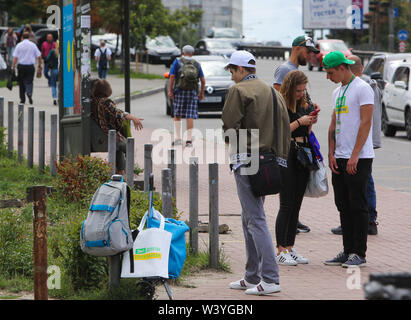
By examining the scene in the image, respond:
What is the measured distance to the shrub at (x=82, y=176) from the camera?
9859 mm

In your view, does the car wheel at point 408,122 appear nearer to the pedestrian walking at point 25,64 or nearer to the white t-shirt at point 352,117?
the pedestrian walking at point 25,64

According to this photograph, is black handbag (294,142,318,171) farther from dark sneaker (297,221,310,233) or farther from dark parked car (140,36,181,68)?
dark parked car (140,36,181,68)

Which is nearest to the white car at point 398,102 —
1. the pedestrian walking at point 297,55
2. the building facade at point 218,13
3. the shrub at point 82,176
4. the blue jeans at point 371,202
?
the blue jeans at point 371,202

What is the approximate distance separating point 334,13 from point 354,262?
67.2 m

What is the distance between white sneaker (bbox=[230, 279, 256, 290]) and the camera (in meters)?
6.66

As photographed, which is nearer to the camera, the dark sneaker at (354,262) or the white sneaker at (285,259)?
the dark sneaker at (354,262)

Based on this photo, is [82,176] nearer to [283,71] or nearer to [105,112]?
[105,112]

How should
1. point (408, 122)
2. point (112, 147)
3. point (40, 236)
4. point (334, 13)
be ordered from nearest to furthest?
1. point (40, 236)
2. point (112, 147)
3. point (408, 122)
4. point (334, 13)

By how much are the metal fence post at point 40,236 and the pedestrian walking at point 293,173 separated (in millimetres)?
2844

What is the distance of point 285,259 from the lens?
773 cm

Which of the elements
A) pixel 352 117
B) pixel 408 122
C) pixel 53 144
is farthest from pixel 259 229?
pixel 408 122
